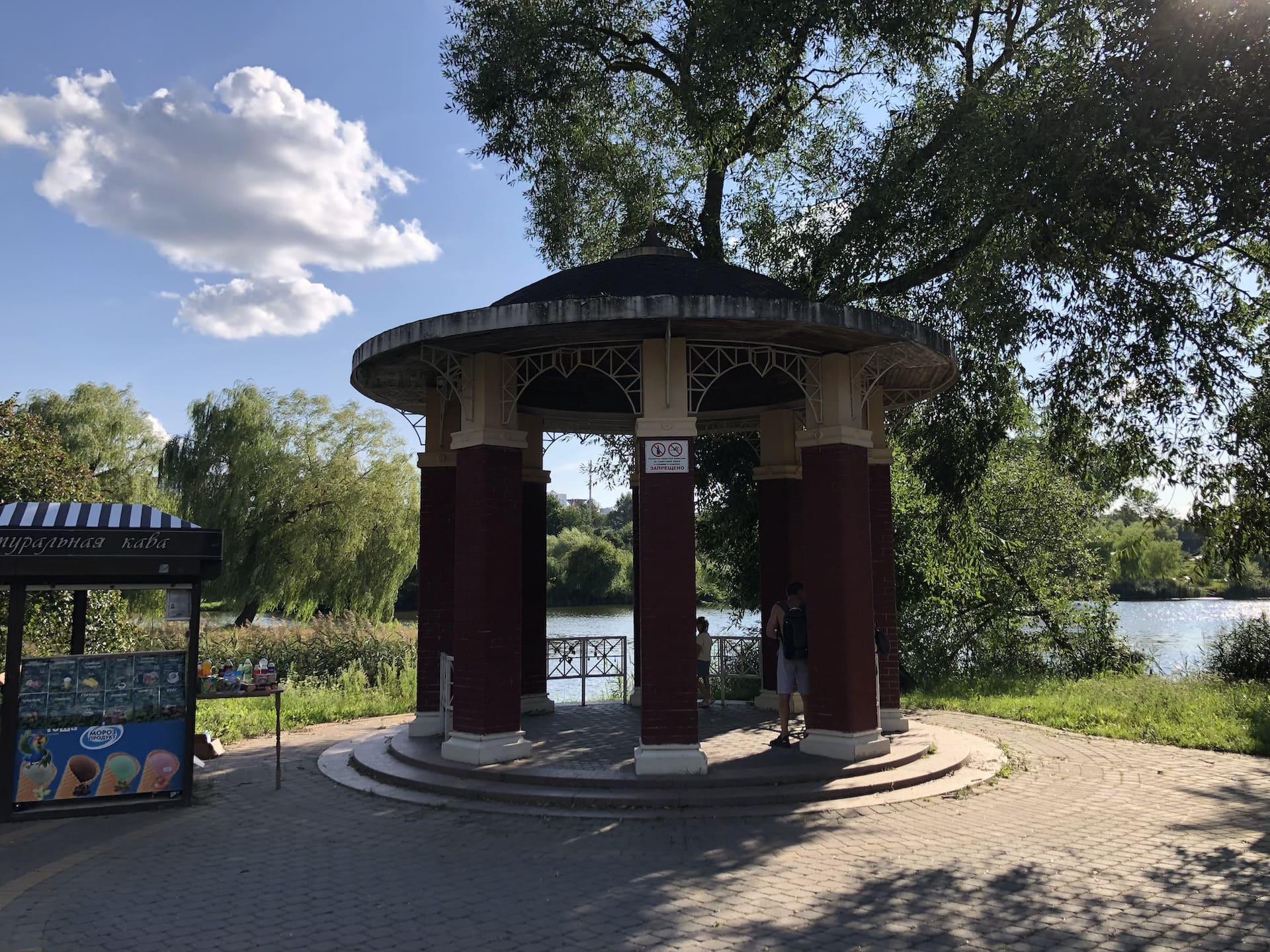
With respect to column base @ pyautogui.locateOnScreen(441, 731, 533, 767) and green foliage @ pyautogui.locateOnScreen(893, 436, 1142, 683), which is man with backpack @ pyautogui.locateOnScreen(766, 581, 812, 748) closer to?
column base @ pyautogui.locateOnScreen(441, 731, 533, 767)

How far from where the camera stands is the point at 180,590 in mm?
8047

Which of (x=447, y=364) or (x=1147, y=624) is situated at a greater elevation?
(x=447, y=364)

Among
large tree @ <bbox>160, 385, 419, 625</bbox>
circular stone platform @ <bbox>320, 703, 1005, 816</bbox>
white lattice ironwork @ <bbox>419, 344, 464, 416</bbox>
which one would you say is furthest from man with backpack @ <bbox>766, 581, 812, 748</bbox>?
large tree @ <bbox>160, 385, 419, 625</bbox>

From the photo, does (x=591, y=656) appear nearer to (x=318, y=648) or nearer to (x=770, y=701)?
(x=770, y=701)

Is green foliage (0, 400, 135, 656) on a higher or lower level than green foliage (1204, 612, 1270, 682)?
higher

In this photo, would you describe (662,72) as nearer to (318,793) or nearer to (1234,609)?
(318,793)

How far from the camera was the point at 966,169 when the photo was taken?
32.8 feet

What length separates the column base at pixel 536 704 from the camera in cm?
1184

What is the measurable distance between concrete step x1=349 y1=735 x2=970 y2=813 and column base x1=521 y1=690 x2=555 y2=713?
10.8ft

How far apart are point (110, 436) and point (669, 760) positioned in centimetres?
2741

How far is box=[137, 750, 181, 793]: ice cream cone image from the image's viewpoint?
775 cm

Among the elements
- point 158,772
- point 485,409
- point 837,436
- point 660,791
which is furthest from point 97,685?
point 837,436

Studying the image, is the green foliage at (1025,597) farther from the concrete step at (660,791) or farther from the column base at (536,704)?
the concrete step at (660,791)

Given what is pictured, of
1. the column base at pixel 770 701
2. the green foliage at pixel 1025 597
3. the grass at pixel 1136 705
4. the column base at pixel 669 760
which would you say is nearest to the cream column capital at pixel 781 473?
the column base at pixel 770 701
